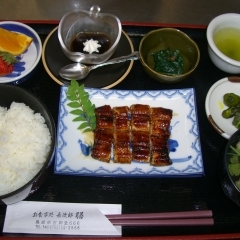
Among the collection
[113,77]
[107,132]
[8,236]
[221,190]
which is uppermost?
[113,77]

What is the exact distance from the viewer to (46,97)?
2219 mm

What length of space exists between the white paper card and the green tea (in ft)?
4.62

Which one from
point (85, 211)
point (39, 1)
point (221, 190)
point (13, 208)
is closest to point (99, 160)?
point (85, 211)

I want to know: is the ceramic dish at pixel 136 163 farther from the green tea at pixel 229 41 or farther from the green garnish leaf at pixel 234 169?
the green tea at pixel 229 41

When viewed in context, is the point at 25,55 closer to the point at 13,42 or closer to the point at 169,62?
Result: the point at 13,42

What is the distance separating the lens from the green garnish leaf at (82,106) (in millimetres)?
2062

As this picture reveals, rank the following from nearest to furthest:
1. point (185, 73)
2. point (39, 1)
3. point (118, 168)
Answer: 1. point (118, 168)
2. point (185, 73)
3. point (39, 1)

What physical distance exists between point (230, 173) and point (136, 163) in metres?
0.56

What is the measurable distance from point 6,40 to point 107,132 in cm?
98

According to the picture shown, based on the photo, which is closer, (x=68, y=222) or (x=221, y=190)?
(x=68, y=222)

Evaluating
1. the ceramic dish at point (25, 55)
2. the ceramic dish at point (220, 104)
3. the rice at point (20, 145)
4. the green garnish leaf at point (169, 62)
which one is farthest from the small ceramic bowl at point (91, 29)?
the ceramic dish at point (220, 104)

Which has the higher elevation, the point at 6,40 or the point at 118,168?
the point at 6,40

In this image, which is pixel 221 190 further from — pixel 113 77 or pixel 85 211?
pixel 113 77

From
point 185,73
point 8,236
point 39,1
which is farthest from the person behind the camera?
point 39,1
